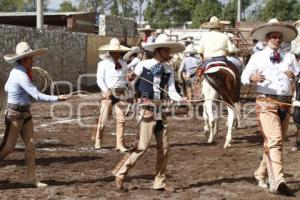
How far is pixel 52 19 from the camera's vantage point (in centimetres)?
3144

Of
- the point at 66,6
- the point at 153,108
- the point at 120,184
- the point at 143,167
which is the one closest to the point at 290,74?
the point at 153,108

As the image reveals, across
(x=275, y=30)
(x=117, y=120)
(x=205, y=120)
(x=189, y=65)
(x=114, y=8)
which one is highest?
(x=114, y=8)

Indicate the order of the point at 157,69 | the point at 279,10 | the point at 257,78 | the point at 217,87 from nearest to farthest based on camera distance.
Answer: the point at 257,78, the point at 157,69, the point at 217,87, the point at 279,10

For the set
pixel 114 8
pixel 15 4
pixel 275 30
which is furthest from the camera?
pixel 15 4

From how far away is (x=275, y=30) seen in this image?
23.9 feet

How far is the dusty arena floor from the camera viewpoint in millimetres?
7133

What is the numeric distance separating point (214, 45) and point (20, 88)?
194 inches

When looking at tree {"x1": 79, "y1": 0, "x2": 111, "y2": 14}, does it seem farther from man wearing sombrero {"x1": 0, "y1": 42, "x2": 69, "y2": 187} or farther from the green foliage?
man wearing sombrero {"x1": 0, "y1": 42, "x2": 69, "y2": 187}

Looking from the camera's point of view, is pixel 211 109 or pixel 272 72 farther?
pixel 211 109

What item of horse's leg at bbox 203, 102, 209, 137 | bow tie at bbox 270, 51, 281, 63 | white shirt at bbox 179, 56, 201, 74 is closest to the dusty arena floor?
horse's leg at bbox 203, 102, 209, 137

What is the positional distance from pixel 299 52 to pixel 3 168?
5842mm

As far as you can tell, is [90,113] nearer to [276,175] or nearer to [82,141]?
[82,141]

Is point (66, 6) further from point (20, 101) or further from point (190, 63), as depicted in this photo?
point (20, 101)

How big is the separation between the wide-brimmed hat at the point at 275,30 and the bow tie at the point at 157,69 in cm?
123
